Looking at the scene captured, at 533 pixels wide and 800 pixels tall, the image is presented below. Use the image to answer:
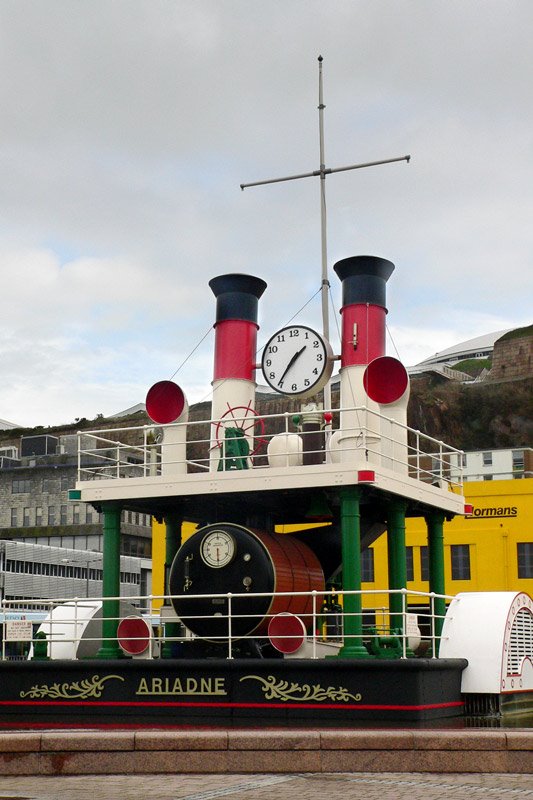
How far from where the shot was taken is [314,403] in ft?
75.1

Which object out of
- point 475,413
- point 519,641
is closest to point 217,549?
point 519,641

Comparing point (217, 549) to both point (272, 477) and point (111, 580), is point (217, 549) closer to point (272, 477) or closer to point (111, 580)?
point (272, 477)

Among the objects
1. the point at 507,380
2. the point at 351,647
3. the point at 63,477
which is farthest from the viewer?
the point at 507,380

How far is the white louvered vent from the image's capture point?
→ 64.2ft

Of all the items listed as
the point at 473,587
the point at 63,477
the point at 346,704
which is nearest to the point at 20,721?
the point at 346,704

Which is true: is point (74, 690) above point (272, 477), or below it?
below

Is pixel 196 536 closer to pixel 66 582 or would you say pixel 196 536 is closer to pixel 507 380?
pixel 66 582

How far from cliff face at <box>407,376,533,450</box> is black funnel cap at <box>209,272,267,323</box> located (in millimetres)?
123650

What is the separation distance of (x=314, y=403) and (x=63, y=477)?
118m

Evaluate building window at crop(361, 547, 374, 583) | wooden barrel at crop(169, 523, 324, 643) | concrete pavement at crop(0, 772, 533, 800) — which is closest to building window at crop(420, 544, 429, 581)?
building window at crop(361, 547, 374, 583)

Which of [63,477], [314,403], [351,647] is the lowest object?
[351,647]

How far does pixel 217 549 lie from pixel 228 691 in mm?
2866

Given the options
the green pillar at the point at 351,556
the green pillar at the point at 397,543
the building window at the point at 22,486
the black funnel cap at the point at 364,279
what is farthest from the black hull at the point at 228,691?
the building window at the point at 22,486

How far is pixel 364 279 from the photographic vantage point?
77.6 ft
